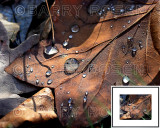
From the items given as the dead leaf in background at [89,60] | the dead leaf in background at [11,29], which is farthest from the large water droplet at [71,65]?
the dead leaf in background at [11,29]

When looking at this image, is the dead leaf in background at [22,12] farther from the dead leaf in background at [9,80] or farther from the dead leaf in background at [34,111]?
the dead leaf in background at [34,111]

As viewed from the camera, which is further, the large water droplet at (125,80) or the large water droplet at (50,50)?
the large water droplet at (50,50)

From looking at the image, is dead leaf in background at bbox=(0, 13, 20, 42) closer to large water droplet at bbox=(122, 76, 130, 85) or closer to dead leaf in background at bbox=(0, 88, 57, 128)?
dead leaf in background at bbox=(0, 88, 57, 128)

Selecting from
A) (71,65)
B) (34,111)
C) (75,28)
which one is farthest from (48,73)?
(75,28)

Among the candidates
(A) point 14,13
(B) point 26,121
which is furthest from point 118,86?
(A) point 14,13

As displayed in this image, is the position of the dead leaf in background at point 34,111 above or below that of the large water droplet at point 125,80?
below

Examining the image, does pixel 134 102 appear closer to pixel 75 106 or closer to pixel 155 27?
pixel 75 106

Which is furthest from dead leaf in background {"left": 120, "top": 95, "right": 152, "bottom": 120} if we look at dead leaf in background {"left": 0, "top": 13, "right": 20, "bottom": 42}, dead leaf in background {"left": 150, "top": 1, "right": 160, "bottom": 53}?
Result: dead leaf in background {"left": 0, "top": 13, "right": 20, "bottom": 42}
